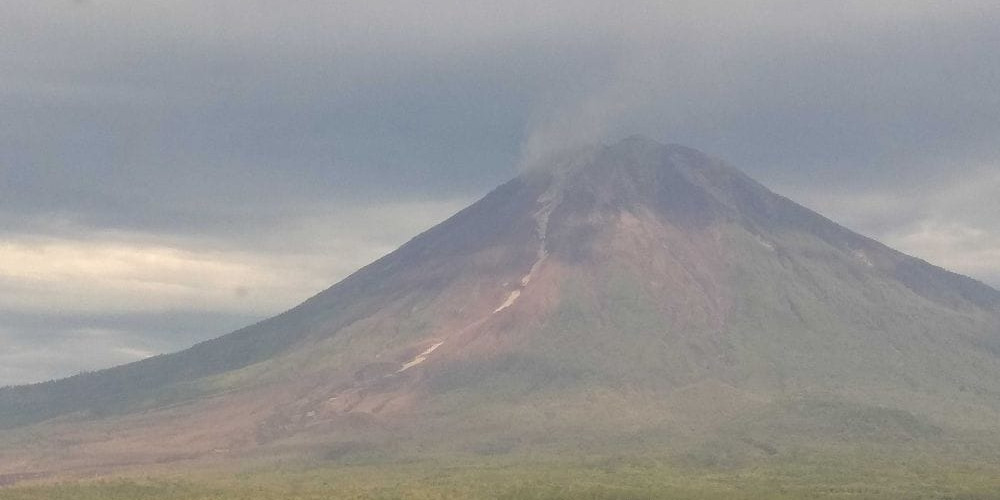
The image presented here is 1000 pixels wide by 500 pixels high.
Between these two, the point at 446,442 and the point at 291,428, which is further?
the point at 291,428

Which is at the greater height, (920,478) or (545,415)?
(545,415)

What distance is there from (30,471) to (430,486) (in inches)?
2698

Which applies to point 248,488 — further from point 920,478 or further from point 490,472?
point 920,478

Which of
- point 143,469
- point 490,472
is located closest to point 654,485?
point 490,472

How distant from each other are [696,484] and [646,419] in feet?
181

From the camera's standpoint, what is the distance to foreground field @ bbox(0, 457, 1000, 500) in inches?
5187

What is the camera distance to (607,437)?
184 m

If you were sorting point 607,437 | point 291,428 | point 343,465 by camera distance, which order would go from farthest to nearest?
1. point 291,428
2. point 607,437
3. point 343,465

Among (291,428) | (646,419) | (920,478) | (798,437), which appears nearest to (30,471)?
(291,428)

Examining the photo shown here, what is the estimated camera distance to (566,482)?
141 m

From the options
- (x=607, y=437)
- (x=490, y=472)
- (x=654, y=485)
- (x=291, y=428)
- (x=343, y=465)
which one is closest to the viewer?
(x=654, y=485)

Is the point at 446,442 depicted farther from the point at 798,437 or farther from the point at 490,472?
the point at 798,437

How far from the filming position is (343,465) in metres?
173

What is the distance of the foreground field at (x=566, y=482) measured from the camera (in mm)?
131750
